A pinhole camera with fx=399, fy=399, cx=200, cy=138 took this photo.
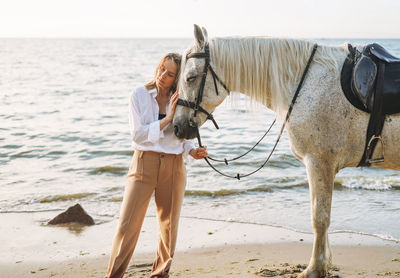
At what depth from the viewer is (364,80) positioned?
301cm

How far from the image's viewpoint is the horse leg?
313 centimetres

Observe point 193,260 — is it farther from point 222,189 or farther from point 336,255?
point 222,189

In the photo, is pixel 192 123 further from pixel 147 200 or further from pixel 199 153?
pixel 147 200

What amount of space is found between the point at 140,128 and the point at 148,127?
6 centimetres

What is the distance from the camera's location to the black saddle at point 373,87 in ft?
9.84

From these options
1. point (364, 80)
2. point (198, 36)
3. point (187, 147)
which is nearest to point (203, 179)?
point (187, 147)

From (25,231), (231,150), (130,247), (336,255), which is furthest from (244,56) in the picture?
(231,150)

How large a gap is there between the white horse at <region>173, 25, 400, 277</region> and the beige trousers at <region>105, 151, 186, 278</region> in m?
0.35

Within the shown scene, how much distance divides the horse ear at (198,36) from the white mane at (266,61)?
0.09 metres

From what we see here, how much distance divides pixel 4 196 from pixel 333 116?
19.0 ft

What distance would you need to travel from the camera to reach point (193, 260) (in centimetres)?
436

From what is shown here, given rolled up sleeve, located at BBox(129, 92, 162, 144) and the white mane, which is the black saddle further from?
rolled up sleeve, located at BBox(129, 92, 162, 144)

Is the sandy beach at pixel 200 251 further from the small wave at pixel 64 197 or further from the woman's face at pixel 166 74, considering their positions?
the woman's face at pixel 166 74

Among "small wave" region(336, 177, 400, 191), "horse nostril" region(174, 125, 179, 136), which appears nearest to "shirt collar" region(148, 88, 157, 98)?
"horse nostril" region(174, 125, 179, 136)
